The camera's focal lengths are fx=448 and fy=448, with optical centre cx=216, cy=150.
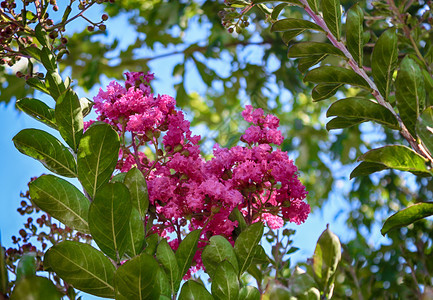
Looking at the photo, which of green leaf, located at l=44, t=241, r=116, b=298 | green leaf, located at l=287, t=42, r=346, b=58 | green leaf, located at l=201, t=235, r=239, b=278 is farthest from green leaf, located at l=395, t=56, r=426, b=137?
green leaf, located at l=44, t=241, r=116, b=298

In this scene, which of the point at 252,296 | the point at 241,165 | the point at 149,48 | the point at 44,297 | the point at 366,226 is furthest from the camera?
the point at 149,48

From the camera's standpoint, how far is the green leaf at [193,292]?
401 millimetres

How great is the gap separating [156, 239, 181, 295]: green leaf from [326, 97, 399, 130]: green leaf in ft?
0.86

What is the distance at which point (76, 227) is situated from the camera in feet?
1.51

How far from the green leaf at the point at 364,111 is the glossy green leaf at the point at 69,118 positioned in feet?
0.98

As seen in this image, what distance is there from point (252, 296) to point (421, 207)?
19 centimetres

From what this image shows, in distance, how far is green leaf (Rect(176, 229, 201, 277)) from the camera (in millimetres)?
456

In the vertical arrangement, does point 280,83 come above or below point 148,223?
above

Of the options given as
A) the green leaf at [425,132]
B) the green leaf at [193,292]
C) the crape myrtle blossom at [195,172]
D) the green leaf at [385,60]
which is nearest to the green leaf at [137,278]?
the green leaf at [193,292]

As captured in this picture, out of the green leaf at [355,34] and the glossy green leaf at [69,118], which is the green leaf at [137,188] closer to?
the glossy green leaf at [69,118]

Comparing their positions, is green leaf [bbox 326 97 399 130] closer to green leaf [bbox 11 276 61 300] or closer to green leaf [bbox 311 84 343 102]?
green leaf [bbox 311 84 343 102]

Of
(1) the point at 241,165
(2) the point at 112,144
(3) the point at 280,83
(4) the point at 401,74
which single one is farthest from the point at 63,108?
(3) the point at 280,83

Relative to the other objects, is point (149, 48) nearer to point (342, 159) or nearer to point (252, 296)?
point (342, 159)

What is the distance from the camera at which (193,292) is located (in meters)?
0.40
